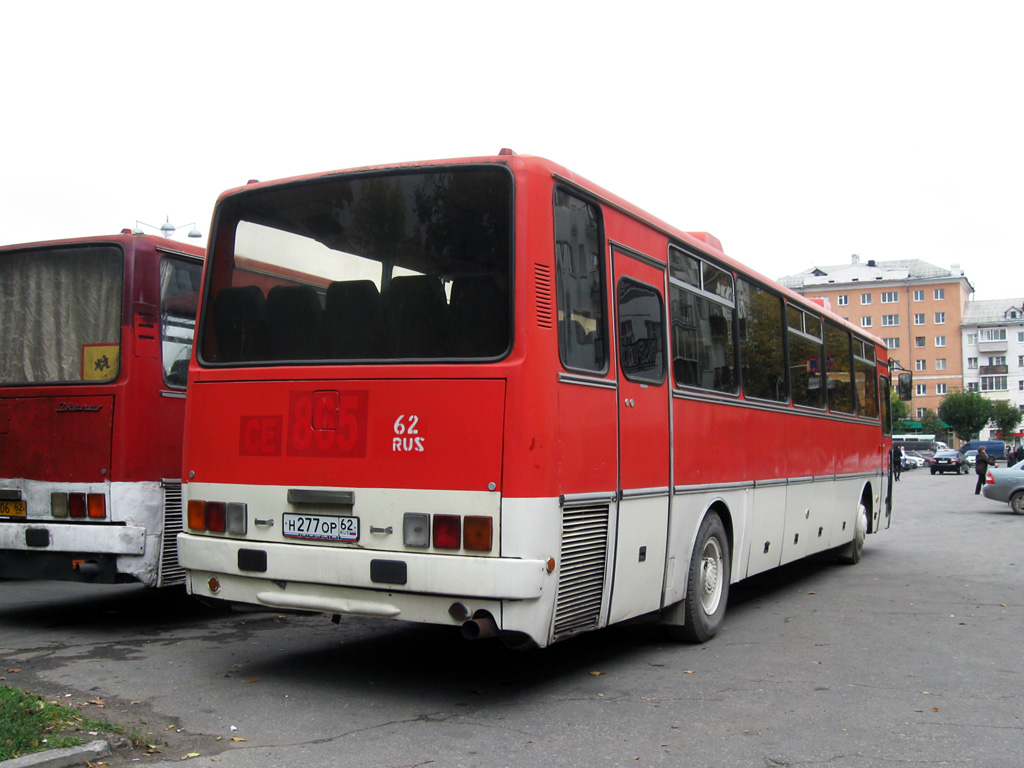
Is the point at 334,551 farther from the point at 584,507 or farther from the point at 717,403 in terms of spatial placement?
the point at 717,403

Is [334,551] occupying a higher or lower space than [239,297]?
lower

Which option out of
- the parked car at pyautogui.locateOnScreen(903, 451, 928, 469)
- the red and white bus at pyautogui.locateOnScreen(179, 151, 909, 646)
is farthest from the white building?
the red and white bus at pyautogui.locateOnScreen(179, 151, 909, 646)

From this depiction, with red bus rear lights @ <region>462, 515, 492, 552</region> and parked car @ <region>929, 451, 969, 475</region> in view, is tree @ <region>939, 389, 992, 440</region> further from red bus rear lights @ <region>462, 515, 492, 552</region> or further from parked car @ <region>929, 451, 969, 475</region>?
red bus rear lights @ <region>462, 515, 492, 552</region>

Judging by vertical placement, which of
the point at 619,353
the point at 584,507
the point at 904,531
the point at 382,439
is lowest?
the point at 904,531

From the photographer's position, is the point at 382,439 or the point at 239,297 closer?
the point at 382,439

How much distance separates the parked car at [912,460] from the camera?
246ft

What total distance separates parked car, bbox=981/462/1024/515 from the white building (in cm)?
9667

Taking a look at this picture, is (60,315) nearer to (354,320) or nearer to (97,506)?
(97,506)

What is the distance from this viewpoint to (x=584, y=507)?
6203 mm

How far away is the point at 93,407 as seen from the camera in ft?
27.0

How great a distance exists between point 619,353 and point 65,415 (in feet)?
14.7

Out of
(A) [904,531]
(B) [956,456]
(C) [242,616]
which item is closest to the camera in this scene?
(C) [242,616]

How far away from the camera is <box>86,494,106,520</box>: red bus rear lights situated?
809cm

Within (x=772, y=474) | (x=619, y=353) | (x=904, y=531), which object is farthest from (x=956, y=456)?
(x=619, y=353)
